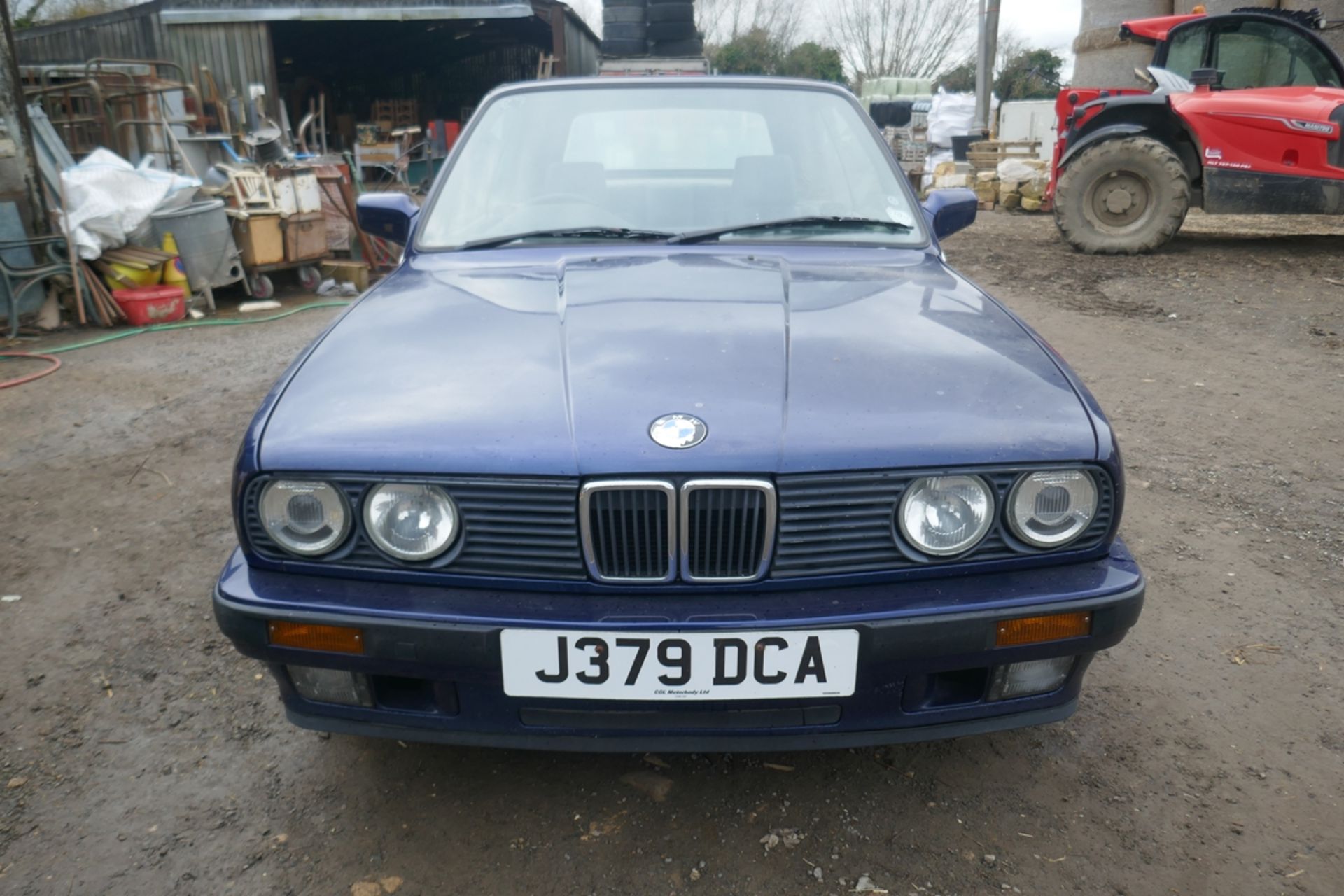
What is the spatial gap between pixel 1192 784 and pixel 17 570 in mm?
3512

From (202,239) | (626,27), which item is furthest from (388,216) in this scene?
(626,27)

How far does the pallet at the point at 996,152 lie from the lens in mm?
15414

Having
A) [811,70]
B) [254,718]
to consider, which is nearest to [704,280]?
[254,718]

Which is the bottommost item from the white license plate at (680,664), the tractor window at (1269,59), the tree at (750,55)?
the white license plate at (680,664)

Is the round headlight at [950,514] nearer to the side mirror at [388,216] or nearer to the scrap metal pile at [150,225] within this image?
the side mirror at [388,216]

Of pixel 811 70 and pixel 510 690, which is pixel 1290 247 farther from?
pixel 811 70

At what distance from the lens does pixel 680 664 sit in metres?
1.62

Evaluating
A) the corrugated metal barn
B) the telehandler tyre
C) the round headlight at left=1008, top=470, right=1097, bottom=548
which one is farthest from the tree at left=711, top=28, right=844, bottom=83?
the round headlight at left=1008, top=470, right=1097, bottom=548

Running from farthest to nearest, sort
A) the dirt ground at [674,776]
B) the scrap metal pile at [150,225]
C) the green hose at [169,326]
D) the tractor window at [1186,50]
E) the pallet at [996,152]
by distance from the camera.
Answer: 1. the pallet at [996,152]
2. the tractor window at [1186,50]
3. the scrap metal pile at [150,225]
4. the green hose at [169,326]
5. the dirt ground at [674,776]

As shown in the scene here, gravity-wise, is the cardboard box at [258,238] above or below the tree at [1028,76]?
below

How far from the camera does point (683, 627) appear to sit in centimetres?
160

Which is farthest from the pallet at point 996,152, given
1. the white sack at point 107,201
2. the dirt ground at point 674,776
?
the dirt ground at point 674,776

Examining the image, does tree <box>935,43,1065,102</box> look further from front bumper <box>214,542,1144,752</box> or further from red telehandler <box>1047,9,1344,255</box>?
front bumper <box>214,542,1144,752</box>

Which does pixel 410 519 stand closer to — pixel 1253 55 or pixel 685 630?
pixel 685 630
